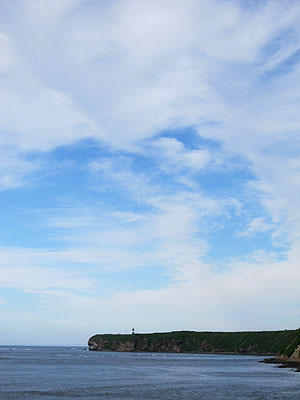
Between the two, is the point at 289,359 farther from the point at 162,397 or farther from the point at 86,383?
the point at 162,397

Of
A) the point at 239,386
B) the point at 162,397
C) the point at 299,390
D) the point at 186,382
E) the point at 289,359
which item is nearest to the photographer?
the point at 162,397

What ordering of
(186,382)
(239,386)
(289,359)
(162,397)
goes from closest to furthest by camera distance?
(162,397) < (239,386) < (186,382) < (289,359)

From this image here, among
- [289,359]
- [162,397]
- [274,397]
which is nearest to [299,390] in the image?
[274,397]

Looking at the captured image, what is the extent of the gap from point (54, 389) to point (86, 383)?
42.3 feet

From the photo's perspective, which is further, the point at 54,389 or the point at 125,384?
the point at 125,384

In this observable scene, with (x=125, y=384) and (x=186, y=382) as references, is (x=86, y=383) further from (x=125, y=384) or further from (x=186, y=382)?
(x=186, y=382)

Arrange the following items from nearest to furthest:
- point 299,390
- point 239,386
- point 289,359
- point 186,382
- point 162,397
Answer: point 162,397 → point 299,390 → point 239,386 → point 186,382 → point 289,359

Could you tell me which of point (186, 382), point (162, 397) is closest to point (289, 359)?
point (186, 382)

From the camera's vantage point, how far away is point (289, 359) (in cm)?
15812

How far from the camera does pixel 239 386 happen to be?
82562mm

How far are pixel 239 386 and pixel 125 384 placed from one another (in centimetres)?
2031

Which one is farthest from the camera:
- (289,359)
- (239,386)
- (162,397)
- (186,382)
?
(289,359)

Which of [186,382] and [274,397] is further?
[186,382]

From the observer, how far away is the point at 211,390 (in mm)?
76250
